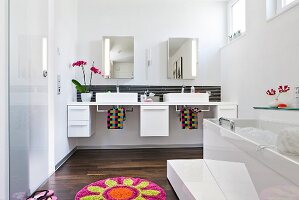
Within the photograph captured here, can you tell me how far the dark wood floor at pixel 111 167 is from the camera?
2100 mm

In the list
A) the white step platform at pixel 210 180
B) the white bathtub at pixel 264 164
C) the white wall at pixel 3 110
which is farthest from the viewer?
the white wall at pixel 3 110

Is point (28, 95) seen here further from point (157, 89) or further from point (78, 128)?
point (157, 89)

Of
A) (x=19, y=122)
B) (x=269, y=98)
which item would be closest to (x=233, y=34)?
(x=269, y=98)

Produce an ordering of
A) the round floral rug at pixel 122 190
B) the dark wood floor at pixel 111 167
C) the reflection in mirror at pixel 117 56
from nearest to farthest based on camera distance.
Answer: the round floral rug at pixel 122 190 < the dark wood floor at pixel 111 167 < the reflection in mirror at pixel 117 56

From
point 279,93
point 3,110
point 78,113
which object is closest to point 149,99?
point 78,113

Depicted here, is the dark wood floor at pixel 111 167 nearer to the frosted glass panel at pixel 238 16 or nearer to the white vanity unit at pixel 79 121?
the white vanity unit at pixel 79 121

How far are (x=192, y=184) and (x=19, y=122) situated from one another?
4.80ft

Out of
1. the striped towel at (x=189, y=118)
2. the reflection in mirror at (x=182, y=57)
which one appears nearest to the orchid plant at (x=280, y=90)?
the striped towel at (x=189, y=118)

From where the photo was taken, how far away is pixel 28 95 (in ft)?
6.08

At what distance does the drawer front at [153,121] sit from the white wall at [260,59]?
1154 mm

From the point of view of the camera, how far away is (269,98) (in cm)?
248

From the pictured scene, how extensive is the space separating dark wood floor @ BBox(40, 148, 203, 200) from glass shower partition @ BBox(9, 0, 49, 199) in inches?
10.0

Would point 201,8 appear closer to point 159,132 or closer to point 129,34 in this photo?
point 129,34

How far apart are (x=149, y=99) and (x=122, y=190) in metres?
1.72
